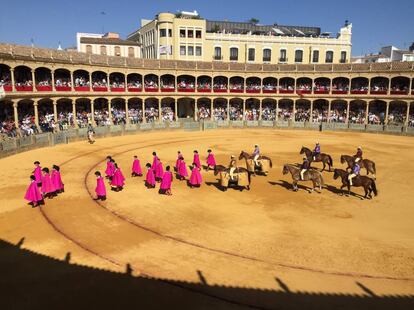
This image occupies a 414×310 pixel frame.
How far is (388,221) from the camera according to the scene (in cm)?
1403

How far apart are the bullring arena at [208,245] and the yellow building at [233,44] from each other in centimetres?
3517

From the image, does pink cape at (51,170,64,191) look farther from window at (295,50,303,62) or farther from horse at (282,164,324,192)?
window at (295,50,303,62)

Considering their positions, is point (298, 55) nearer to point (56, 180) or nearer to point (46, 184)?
point (56, 180)

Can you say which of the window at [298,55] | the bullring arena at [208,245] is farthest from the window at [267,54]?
the bullring arena at [208,245]

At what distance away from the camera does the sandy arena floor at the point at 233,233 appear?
32.4 feet

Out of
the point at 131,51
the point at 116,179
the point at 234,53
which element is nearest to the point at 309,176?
the point at 116,179

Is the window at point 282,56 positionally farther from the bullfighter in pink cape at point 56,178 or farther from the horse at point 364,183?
the bullfighter in pink cape at point 56,178

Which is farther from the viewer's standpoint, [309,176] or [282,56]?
[282,56]

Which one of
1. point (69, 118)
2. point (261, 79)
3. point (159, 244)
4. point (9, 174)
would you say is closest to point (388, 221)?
point (159, 244)

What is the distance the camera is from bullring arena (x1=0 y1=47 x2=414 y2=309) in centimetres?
903

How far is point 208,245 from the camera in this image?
1175cm

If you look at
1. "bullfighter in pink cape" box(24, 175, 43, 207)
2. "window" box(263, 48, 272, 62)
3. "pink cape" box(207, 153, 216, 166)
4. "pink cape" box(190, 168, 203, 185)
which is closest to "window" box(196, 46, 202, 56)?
"window" box(263, 48, 272, 62)

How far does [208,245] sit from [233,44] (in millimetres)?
48143

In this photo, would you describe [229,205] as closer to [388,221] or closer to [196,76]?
[388,221]
